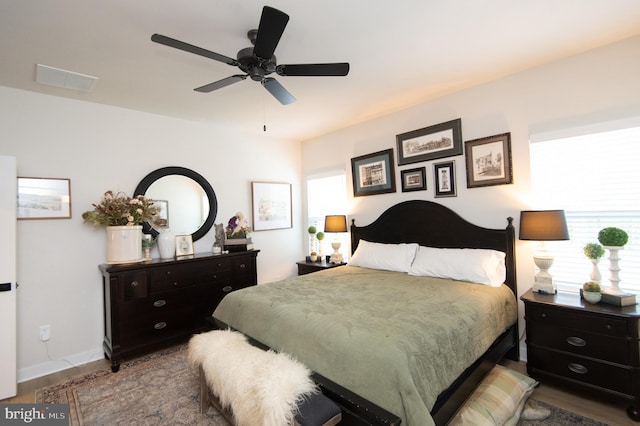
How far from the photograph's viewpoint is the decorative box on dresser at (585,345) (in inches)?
76.0

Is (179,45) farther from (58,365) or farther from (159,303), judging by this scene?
(58,365)

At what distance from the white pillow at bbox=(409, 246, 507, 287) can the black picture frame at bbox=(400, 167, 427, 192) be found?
2.73ft

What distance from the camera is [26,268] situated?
2.74 m

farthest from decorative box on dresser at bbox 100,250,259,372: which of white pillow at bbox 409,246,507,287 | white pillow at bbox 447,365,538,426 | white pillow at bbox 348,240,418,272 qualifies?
white pillow at bbox 447,365,538,426

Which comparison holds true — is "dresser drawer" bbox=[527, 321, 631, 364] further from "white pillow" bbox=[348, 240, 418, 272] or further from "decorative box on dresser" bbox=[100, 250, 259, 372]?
"decorative box on dresser" bbox=[100, 250, 259, 372]

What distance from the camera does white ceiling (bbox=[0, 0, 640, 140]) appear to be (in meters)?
1.83

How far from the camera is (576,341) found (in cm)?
215

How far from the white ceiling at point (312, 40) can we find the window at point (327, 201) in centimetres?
159

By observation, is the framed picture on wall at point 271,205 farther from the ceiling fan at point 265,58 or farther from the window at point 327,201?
the ceiling fan at point 265,58

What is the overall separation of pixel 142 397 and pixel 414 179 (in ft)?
11.1

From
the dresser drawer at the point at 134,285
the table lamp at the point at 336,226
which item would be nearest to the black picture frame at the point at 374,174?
the table lamp at the point at 336,226

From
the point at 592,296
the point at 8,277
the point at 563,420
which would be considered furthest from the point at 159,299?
the point at 592,296

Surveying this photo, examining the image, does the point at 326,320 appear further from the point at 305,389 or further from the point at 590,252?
the point at 590,252

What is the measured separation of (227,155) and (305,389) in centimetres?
340
